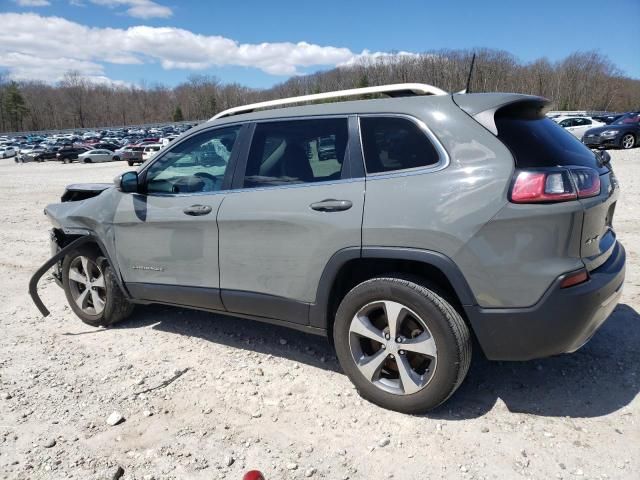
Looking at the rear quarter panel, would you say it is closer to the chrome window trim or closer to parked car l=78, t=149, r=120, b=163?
the chrome window trim

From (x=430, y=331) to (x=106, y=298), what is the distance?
3061 mm

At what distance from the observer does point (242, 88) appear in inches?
6924

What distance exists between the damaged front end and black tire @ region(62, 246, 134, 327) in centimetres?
9

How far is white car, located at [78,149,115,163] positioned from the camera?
1633 inches

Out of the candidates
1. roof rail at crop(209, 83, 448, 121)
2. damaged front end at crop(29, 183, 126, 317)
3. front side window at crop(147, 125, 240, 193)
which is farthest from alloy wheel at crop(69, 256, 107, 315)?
roof rail at crop(209, 83, 448, 121)

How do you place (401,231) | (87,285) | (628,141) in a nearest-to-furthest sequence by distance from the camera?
(401,231) → (87,285) → (628,141)

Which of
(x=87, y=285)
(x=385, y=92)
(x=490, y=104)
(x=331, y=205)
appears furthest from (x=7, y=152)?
(x=490, y=104)

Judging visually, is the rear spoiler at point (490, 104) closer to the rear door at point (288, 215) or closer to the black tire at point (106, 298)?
the rear door at point (288, 215)

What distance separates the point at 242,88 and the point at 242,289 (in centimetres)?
18292

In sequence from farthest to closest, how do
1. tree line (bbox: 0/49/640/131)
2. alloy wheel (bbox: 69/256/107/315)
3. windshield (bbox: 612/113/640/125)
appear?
tree line (bbox: 0/49/640/131)
windshield (bbox: 612/113/640/125)
alloy wheel (bbox: 69/256/107/315)

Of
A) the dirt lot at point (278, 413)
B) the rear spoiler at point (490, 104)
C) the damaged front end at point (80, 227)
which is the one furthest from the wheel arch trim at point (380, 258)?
the damaged front end at point (80, 227)

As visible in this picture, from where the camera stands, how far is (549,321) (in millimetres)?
2533

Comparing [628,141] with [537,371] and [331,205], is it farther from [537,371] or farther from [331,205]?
[331,205]

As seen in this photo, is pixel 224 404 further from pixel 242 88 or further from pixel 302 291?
pixel 242 88
